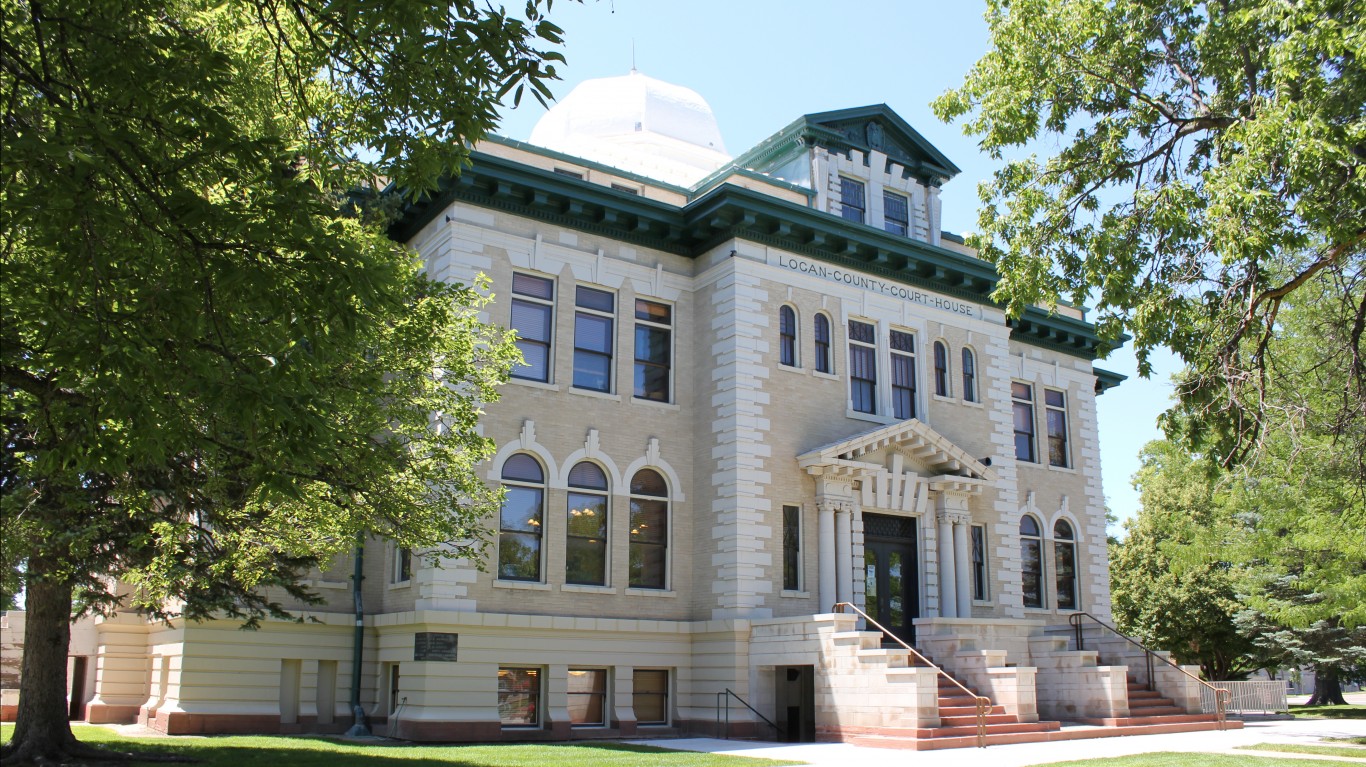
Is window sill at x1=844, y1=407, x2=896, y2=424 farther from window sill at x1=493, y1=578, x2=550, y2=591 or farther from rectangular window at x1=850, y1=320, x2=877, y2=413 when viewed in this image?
window sill at x1=493, y1=578, x2=550, y2=591

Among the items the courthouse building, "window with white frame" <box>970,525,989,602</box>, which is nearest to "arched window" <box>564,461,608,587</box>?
the courthouse building

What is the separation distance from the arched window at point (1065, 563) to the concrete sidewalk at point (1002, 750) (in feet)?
25.9

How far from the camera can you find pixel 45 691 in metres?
15.3

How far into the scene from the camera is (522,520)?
2180 centimetres

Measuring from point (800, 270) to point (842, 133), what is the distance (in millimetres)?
4052

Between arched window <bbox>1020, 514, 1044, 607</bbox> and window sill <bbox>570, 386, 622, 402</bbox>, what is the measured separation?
12.5 meters

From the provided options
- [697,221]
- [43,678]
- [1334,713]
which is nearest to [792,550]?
[697,221]

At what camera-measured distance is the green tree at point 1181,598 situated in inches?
1619

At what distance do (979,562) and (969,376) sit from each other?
4.46 meters

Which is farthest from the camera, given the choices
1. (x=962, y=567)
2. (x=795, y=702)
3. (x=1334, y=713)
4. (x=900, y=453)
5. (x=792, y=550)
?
(x=1334, y=713)

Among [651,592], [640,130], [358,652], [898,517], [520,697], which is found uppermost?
[640,130]

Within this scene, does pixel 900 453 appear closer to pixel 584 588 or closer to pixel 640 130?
pixel 584 588

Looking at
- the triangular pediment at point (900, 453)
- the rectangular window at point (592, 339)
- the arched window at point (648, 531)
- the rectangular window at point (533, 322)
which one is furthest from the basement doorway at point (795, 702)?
the rectangular window at point (533, 322)

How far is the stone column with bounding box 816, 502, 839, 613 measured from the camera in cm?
2320
